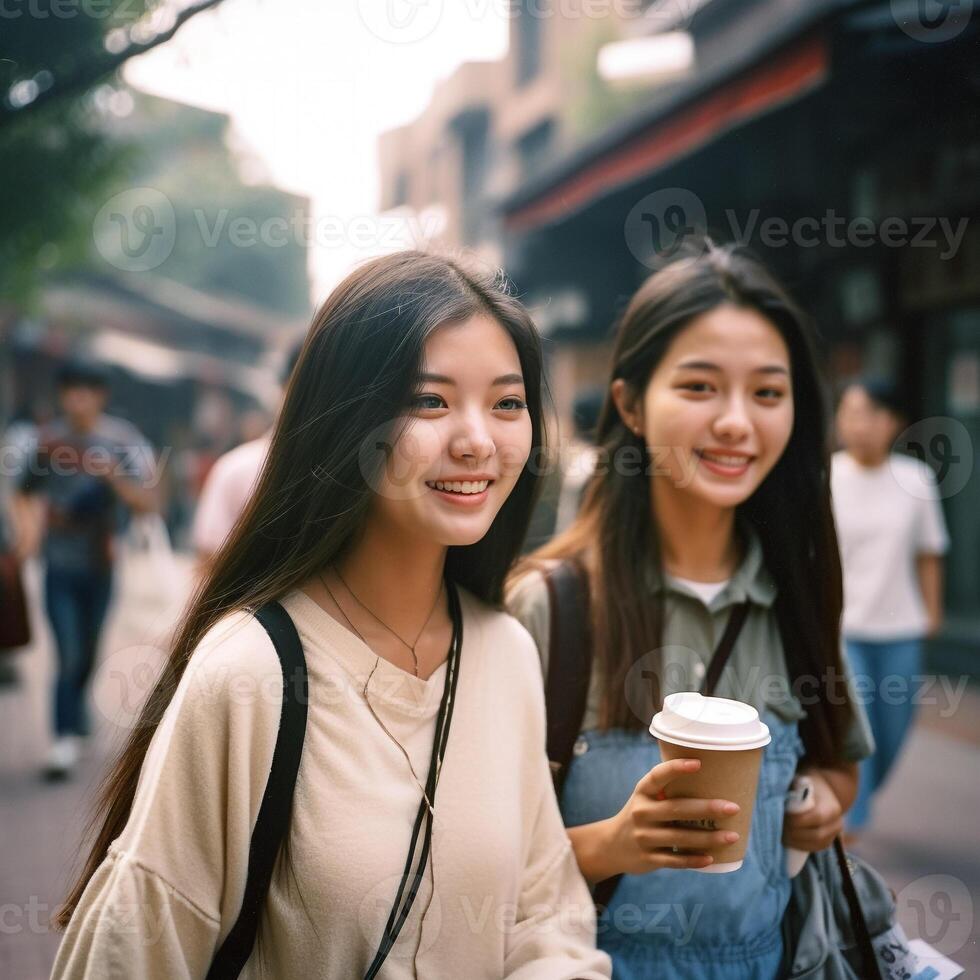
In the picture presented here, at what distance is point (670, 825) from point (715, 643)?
0.44 m

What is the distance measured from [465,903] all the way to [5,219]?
371 inches

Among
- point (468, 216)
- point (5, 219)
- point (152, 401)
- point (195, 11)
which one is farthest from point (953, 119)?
point (152, 401)

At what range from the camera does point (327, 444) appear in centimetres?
145

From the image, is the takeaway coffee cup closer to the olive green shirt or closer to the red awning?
the olive green shirt

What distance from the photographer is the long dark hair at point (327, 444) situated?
4.64 feet

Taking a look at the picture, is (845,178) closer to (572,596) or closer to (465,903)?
(572,596)

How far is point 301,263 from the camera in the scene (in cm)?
3828

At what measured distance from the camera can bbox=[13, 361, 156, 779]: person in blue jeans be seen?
505cm
